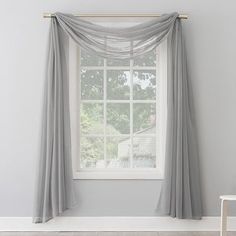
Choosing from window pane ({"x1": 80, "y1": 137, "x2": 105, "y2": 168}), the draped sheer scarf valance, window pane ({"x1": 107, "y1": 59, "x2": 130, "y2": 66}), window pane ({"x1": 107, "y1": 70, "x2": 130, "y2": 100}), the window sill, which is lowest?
the window sill

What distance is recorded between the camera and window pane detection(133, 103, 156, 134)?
14.5 ft

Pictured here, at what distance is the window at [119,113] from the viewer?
14.5 ft

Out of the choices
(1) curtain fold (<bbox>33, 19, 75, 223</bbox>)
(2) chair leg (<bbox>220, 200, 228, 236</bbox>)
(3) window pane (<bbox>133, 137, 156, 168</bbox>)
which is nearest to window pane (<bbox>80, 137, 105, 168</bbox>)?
(1) curtain fold (<bbox>33, 19, 75, 223</bbox>)

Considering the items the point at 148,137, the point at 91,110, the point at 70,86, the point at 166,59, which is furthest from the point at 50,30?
the point at 148,137

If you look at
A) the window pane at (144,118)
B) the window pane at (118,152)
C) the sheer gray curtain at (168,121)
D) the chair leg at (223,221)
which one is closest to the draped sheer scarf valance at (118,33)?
the sheer gray curtain at (168,121)

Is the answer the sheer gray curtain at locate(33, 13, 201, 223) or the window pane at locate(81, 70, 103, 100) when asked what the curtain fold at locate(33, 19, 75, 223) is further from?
the window pane at locate(81, 70, 103, 100)

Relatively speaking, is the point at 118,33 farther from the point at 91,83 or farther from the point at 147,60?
the point at 91,83

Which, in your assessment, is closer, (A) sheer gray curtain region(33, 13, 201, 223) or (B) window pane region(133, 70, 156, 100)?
(A) sheer gray curtain region(33, 13, 201, 223)

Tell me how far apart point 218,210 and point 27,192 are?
1.95m

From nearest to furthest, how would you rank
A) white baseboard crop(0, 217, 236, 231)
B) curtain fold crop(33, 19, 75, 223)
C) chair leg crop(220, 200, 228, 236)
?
1. chair leg crop(220, 200, 228, 236)
2. curtain fold crop(33, 19, 75, 223)
3. white baseboard crop(0, 217, 236, 231)

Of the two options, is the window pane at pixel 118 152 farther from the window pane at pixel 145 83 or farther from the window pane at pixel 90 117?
the window pane at pixel 145 83

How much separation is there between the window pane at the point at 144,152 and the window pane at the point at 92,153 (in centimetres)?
36

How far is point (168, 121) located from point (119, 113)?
0.55m

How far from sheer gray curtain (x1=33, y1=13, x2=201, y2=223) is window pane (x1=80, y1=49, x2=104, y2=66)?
0.21 meters
